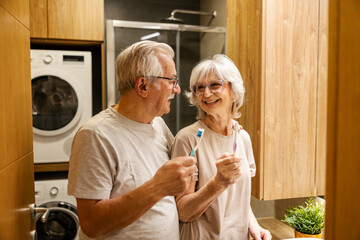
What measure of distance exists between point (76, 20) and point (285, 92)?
1880mm

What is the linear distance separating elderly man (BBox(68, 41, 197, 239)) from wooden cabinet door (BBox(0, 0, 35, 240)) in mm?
179

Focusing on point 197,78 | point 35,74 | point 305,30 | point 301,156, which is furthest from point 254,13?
point 35,74

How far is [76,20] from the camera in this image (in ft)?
8.64

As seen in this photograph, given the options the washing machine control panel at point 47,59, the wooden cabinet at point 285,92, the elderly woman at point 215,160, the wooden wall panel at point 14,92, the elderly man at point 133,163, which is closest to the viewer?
the wooden wall panel at point 14,92

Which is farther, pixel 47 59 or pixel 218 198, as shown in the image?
pixel 47 59

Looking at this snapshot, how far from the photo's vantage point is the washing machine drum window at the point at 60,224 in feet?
8.46

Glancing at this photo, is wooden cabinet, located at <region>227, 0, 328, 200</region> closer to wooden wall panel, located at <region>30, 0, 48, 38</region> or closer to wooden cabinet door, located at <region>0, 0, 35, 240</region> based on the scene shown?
wooden cabinet door, located at <region>0, 0, 35, 240</region>

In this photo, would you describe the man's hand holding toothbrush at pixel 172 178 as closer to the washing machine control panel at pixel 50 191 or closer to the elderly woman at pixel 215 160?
the elderly woman at pixel 215 160

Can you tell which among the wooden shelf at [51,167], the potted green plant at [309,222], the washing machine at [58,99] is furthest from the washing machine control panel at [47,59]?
the potted green plant at [309,222]

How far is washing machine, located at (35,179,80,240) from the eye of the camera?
2564mm

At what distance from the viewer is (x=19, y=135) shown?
1.03 m

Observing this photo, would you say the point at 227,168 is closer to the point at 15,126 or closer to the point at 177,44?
the point at 15,126

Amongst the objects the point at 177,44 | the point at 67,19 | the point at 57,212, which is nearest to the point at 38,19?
the point at 67,19

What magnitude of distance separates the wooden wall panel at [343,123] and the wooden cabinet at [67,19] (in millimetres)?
2436
